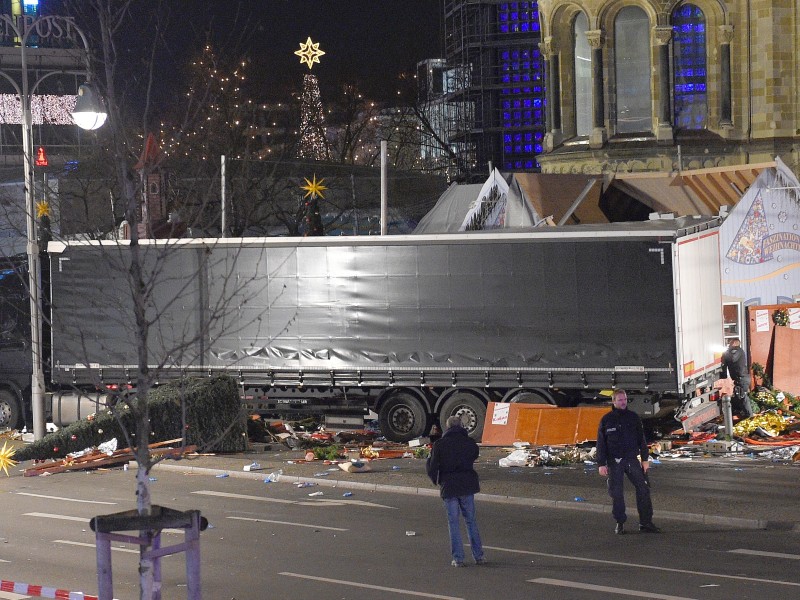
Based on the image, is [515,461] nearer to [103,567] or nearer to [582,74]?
[103,567]

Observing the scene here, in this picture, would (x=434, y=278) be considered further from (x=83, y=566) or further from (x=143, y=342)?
(x=143, y=342)

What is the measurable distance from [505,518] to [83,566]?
17.8ft

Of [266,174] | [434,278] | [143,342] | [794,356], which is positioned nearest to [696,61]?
[266,174]

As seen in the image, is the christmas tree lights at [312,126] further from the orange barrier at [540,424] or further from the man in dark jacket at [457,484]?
the man in dark jacket at [457,484]

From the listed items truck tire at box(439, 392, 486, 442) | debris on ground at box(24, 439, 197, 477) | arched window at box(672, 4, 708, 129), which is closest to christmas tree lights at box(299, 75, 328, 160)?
arched window at box(672, 4, 708, 129)

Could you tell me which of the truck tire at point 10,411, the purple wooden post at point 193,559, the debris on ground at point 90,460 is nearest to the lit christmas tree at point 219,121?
the truck tire at point 10,411

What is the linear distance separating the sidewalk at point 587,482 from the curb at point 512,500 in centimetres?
1

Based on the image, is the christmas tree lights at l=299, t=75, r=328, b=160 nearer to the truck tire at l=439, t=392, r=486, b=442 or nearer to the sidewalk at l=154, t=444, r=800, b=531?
the truck tire at l=439, t=392, r=486, b=442

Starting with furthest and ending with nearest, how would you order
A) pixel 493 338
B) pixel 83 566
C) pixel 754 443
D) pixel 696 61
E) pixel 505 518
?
pixel 696 61 < pixel 493 338 < pixel 754 443 < pixel 505 518 < pixel 83 566

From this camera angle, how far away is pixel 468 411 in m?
24.3

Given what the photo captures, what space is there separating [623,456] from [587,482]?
4181 mm

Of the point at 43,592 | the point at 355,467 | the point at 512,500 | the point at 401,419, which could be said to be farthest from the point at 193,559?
the point at 401,419

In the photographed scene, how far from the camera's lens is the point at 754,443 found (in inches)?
883

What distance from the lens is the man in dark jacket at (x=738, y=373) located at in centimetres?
2477
